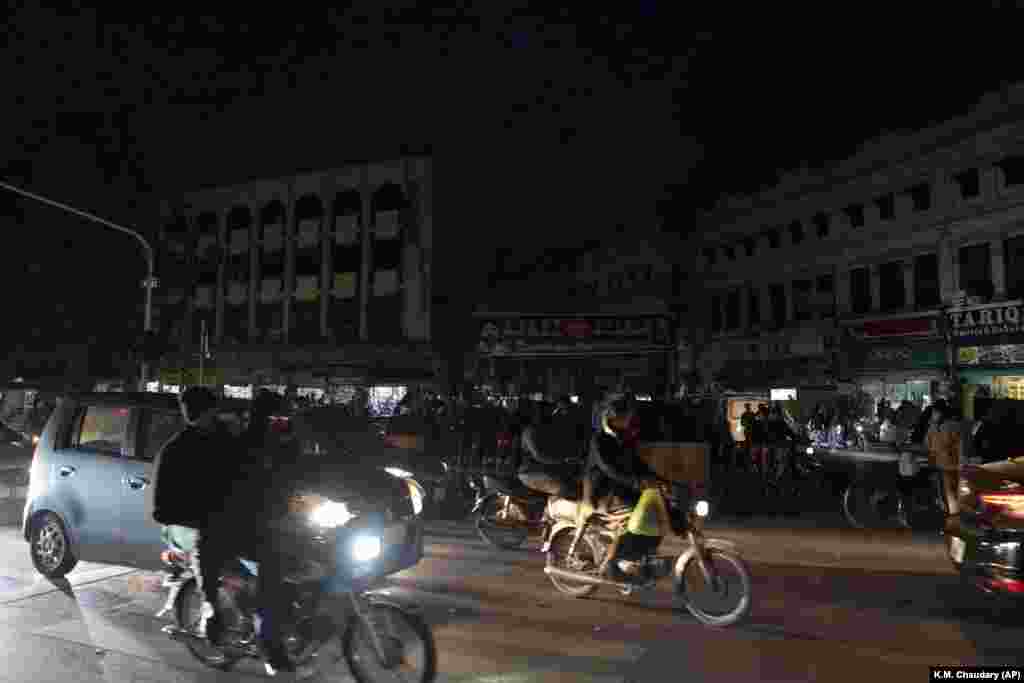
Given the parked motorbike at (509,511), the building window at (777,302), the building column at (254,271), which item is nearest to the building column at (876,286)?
the building window at (777,302)

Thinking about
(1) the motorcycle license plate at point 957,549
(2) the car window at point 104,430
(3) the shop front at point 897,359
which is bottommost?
(1) the motorcycle license plate at point 957,549

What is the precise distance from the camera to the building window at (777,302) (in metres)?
29.6

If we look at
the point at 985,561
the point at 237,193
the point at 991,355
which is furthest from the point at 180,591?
the point at 237,193

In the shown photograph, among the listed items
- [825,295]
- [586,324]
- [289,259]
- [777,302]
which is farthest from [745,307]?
[289,259]

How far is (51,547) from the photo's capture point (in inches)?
296

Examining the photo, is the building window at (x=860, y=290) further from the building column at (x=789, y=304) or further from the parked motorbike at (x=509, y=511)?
the parked motorbike at (x=509, y=511)

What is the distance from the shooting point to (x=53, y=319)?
1053 inches

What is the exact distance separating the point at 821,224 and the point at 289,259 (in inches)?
1031

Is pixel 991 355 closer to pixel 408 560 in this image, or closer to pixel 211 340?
pixel 408 560

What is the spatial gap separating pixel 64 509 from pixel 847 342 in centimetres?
2508

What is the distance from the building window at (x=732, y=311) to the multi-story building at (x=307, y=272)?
13425 millimetres

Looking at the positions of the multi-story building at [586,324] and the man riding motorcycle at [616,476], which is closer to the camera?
the man riding motorcycle at [616,476]

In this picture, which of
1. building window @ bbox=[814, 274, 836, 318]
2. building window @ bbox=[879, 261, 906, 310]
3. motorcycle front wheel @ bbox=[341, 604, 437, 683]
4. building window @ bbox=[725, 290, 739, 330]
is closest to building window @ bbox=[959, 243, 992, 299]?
building window @ bbox=[879, 261, 906, 310]

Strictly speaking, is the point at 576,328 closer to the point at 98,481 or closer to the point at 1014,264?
the point at 1014,264
